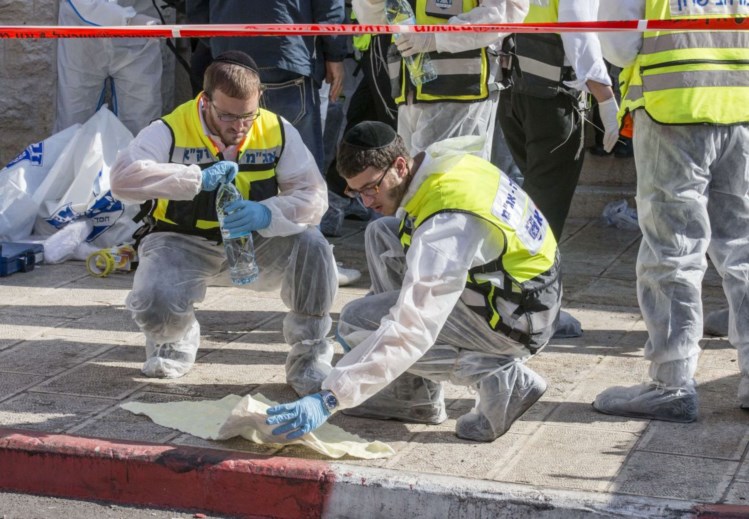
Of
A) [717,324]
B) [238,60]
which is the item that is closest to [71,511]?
[238,60]

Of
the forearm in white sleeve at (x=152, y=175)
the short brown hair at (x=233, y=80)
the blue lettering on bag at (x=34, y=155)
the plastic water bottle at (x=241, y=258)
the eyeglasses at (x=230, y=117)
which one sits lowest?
the blue lettering on bag at (x=34, y=155)

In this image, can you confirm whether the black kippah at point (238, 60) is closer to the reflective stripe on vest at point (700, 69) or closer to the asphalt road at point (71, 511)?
the reflective stripe on vest at point (700, 69)

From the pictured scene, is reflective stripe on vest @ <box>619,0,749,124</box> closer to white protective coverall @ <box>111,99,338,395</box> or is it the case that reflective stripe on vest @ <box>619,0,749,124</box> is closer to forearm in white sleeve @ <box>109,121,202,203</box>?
white protective coverall @ <box>111,99,338,395</box>

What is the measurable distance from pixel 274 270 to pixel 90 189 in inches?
108

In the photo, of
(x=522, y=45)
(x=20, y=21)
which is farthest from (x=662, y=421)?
(x=20, y=21)

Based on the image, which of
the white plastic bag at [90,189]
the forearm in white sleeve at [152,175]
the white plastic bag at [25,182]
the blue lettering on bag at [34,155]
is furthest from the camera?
the blue lettering on bag at [34,155]

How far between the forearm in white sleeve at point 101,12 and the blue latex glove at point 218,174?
3407mm

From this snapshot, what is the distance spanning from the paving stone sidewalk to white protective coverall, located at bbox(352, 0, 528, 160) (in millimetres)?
1067

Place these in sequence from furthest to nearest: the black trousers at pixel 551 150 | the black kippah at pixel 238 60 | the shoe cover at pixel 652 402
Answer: the black trousers at pixel 551 150 < the black kippah at pixel 238 60 < the shoe cover at pixel 652 402

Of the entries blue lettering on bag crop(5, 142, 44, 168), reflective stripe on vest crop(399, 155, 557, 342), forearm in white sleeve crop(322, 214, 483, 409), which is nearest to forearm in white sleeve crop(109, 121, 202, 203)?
reflective stripe on vest crop(399, 155, 557, 342)

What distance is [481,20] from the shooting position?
5.41 m

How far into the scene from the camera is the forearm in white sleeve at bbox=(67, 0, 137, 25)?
26.2 feet

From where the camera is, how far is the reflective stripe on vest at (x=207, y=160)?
5.07m

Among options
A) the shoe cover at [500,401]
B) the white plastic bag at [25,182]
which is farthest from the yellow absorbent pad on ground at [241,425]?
the white plastic bag at [25,182]
